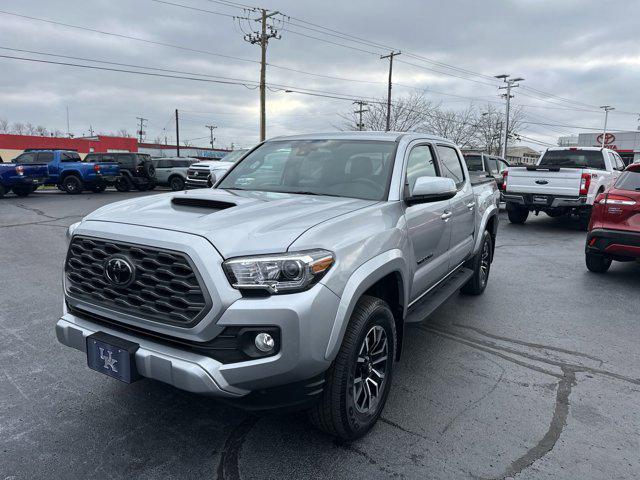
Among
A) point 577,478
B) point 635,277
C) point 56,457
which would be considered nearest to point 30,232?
point 56,457

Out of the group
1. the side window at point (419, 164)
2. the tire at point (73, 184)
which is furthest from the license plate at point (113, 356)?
the tire at point (73, 184)

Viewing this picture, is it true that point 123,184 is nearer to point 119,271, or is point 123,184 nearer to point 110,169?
point 110,169

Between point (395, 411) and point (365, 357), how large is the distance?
60 cm

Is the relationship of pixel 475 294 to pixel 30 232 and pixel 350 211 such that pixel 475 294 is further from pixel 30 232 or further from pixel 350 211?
pixel 30 232

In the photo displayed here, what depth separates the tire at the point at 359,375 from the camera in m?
2.45

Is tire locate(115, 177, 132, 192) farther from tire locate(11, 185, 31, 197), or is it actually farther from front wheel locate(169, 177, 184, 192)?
tire locate(11, 185, 31, 197)

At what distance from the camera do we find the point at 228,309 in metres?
2.15

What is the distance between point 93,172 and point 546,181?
54.7ft

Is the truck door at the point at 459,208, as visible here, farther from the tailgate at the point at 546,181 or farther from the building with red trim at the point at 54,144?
the building with red trim at the point at 54,144

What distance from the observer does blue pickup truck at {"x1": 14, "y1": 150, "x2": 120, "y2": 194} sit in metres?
18.7

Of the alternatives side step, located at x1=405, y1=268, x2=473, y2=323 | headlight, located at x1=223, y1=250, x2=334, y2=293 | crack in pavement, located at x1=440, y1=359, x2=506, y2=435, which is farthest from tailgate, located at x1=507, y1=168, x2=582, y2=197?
headlight, located at x1=223, y1=250, x2=334, y2=293

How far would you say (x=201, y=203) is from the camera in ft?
9.67

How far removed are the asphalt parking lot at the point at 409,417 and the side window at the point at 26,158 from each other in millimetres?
16069

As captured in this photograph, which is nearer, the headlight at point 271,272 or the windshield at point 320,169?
the headlight at point 271,272
